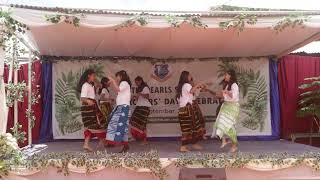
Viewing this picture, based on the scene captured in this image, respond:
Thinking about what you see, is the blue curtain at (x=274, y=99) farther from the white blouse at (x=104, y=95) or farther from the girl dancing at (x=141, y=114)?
the white blouse at (x=104, y=95)

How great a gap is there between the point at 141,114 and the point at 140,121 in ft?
0.44

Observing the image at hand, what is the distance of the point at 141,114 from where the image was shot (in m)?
7.93

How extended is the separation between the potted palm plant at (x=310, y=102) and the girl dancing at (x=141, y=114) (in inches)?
125

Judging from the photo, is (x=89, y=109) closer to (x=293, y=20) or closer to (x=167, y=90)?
(x=167, y=90)

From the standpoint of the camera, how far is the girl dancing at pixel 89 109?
6552 millimetres

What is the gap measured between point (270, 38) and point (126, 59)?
9.56 ft

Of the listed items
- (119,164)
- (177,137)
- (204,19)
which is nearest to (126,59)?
(177,137)

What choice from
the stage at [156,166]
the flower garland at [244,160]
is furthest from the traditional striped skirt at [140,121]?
the flower garland at [244,160]

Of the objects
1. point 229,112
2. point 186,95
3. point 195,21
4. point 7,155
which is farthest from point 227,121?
point 7,155

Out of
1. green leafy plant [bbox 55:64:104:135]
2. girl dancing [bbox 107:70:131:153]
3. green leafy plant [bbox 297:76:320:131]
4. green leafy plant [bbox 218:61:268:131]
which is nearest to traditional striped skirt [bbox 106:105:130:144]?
girl dancing [bbox 107:70:131:153]

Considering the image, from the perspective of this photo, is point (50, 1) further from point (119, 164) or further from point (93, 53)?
point (119, 164)

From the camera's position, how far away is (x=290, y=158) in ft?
18.0

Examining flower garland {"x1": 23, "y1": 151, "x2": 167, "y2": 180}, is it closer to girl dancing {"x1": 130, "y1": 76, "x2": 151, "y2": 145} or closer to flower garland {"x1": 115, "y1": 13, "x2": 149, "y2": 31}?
flower garland {"x1": 115, "y1": 13, "x2": 149, "y2": 31}

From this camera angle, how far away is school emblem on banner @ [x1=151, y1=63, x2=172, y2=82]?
8.75 meters
